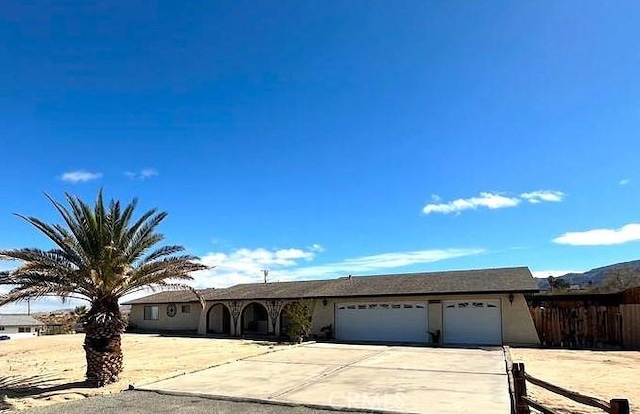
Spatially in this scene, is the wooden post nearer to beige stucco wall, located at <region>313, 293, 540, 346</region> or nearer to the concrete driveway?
the concrete driveway

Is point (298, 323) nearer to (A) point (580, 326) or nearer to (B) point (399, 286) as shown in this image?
(B) point (399, 286)

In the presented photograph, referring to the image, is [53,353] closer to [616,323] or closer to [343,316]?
[343,316]

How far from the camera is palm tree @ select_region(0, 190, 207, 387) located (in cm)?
1306

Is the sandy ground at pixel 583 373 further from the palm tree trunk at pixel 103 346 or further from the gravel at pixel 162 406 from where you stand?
the palm tree trunk at pixel 103 346

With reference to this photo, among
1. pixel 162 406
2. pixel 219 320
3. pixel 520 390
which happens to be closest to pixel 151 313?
pixel 219 320

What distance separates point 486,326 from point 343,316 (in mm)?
7689

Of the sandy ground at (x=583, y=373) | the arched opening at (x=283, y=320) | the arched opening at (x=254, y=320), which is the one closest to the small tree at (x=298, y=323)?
the arched opening at (x=283, y=320)

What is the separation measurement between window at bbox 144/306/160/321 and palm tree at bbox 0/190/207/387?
2413 centimetres

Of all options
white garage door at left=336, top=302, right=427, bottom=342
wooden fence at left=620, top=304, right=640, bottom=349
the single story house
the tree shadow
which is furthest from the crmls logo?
wooden fence at left=620, top=304, right=640, bottom=349

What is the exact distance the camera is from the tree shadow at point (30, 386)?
39.6 ft

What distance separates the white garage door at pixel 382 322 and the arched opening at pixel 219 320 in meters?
10.3

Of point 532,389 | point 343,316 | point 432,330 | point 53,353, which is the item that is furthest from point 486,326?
point 53,353

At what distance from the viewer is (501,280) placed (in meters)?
25.1

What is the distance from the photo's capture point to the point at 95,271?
13.5 m
